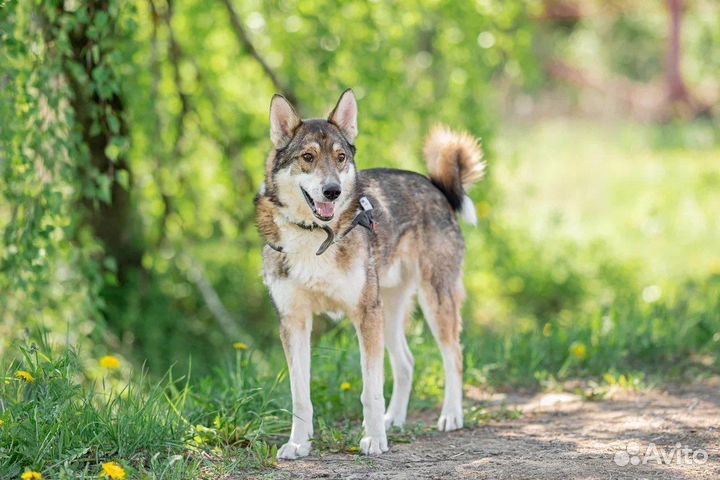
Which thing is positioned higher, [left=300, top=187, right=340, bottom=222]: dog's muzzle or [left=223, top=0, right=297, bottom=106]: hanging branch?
[left=223, top=0, right=297, bottom=106]: hanging branch

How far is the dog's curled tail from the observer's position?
5258mm

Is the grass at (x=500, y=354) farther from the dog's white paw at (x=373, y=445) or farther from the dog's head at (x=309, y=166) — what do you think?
the dog's head at (x=309, y=166)

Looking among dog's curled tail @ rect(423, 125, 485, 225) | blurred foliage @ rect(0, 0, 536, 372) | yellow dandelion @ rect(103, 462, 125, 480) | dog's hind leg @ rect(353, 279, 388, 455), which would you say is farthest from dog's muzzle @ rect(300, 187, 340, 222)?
blurred foliage @ rect(0, 0, 536, 372)

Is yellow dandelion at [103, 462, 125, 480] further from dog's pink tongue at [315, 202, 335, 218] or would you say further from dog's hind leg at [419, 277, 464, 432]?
dog's hind leg at [419, 277, 464, 432]

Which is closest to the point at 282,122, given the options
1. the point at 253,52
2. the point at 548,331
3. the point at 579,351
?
the point at 579,351

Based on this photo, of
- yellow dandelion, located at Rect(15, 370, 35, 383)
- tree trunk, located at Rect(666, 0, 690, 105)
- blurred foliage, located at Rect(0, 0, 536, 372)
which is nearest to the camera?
yellow dandelion, located at Rect(15, 370, 35, 383)

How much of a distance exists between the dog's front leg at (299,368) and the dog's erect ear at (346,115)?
0.92m

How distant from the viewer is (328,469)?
4.04 metres

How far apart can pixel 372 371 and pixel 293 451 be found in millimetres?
503

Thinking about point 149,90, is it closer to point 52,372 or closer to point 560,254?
point 52,372

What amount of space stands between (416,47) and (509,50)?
3.66 ft

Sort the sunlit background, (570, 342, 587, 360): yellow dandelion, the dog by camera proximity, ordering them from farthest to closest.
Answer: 1. (570, 342, 587, 360): yellow dandelion
2. the sunlit background
3. the dog

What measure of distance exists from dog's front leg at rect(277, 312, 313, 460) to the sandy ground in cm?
14

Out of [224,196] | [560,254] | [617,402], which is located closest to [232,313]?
[224,196]
